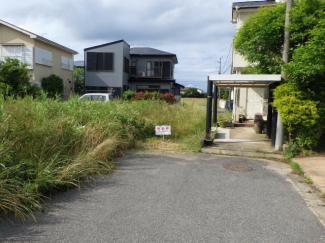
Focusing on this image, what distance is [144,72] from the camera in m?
29.1

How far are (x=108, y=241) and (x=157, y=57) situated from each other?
2705 centimetres

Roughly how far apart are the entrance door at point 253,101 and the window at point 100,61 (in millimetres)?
15202

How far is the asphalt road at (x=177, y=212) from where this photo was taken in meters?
3.11

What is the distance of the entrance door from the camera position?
15.0 m

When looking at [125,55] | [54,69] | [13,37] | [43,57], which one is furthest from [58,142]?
[125,55]

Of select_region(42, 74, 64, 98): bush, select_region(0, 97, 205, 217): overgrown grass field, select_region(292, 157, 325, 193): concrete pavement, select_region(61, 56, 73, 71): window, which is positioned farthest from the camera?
select_region(61, 56, 73, 71): window

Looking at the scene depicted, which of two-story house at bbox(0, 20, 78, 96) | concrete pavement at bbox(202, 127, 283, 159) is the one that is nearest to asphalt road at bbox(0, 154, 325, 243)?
concrete pavement at bbox(202, 127, 283, 159)

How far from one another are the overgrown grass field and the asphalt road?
1.07ft

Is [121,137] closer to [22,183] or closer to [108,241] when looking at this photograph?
[22,183]

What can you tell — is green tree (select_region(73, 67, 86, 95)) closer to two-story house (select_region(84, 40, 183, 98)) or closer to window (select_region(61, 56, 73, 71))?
two-story house (select_region(84, 40, 183, 98))

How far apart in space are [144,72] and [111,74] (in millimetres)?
4205

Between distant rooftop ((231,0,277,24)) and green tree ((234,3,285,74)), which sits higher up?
distant rooftop ((231,0,277,24))

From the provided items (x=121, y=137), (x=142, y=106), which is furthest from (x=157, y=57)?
(x=121, y=137)

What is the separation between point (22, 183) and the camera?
3.86 metres
